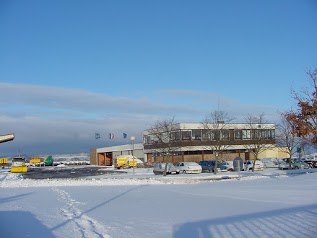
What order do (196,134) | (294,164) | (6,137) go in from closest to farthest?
(6,137), (294,164), (196,134)

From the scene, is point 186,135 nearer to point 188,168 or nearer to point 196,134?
point 196,134

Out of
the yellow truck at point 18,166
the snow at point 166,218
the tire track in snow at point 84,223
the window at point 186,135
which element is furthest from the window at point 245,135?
the tire track in snow at point 84,223

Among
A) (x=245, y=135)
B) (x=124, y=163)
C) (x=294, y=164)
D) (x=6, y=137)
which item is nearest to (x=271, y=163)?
(x=294, y=164)

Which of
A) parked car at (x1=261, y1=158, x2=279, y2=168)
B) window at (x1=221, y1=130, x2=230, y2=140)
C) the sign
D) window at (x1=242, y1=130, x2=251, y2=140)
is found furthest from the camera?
window at (x1=242, y1=130, x2=251, y2=140)

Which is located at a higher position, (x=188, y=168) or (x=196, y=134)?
(x=196, y=134)

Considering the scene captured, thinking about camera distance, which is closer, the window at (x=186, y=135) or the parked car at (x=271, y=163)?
the parked car at (x=271, y=163)

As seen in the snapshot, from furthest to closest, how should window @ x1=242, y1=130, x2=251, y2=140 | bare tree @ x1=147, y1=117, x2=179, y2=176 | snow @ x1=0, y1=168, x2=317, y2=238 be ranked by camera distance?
window @ x1=242, y1=130, x2=251, y2=140 → bare tree @ x1=147, y1=117, x2=179, y2=176 → snow @ x1=0, y1=168, x2=317, y2=238

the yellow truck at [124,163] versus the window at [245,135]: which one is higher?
the window at [245,135]

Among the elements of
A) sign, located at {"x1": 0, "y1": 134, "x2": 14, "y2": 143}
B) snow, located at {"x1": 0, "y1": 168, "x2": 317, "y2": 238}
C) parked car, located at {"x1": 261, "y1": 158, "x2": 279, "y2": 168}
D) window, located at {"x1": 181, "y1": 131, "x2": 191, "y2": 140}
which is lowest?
parked car, located at {"x1": 261, "y1": 158, "x2": 279, "y2": 168}

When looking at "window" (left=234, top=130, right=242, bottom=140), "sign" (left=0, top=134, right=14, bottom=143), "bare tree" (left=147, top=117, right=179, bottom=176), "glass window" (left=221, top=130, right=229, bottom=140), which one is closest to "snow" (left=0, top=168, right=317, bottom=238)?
"sign" (left=0, top=134, right=14, bottom=143)

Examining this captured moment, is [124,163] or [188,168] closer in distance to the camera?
[188,168]

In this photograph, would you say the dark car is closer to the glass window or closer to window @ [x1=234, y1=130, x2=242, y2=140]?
the glass window

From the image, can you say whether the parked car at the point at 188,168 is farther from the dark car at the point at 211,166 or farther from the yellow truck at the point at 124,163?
the yellow truck at the point at 124,163

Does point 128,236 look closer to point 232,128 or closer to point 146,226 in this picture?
point 146,226
